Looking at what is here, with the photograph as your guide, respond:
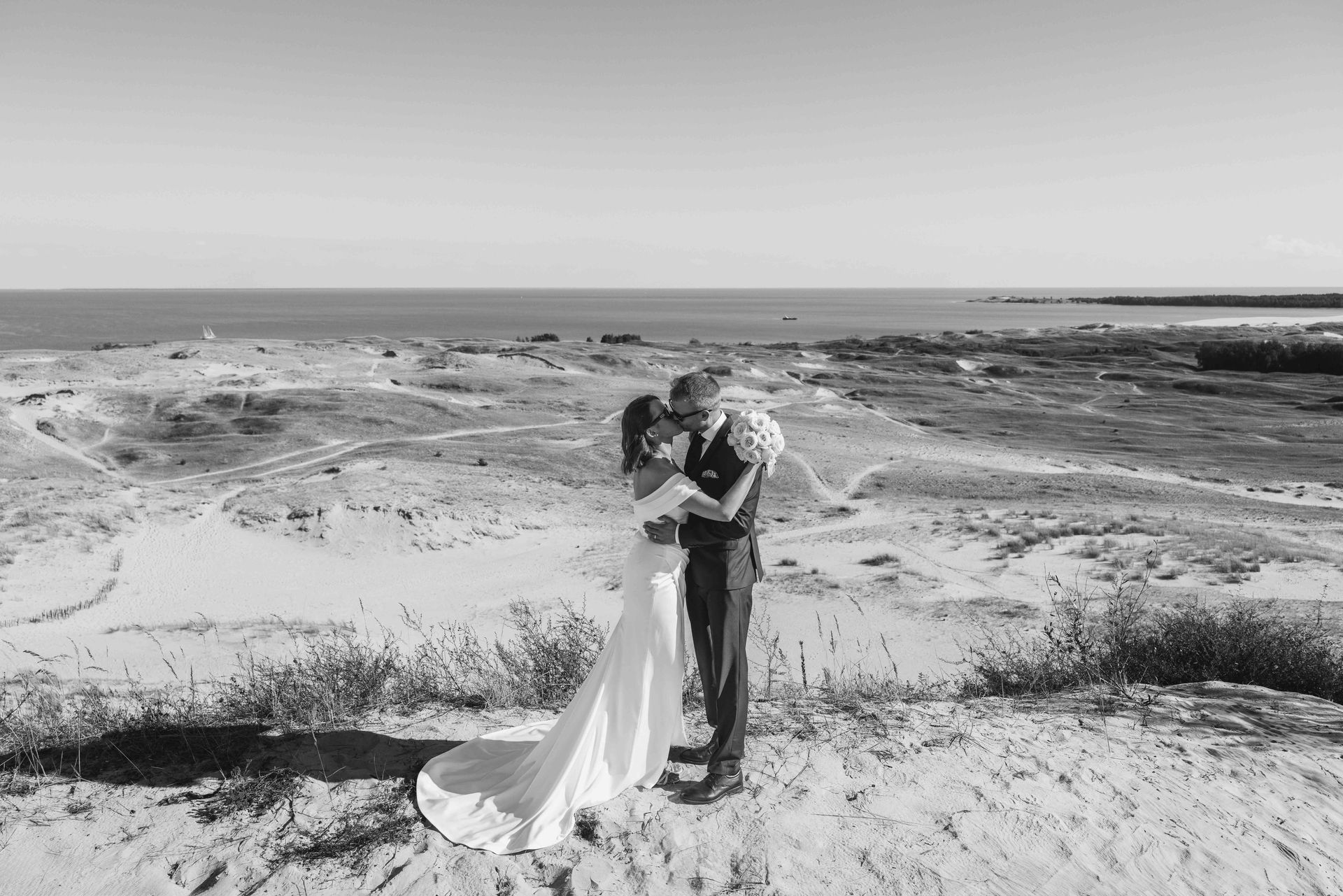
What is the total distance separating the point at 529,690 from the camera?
616 cm

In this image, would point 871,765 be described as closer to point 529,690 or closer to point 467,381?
point 529,690

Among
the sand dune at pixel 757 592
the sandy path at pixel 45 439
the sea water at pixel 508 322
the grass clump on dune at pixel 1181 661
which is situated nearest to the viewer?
the sand dune at pixel 757 592

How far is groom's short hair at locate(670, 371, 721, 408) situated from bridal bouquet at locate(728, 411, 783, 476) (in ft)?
0.70

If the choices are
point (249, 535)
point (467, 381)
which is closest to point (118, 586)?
point (249, 535)

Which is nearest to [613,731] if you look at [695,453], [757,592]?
[695,453]

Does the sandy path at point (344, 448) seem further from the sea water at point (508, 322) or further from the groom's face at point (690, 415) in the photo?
the sea water at point (508, 322)

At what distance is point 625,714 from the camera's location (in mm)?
4621

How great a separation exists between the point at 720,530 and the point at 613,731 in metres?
1.45

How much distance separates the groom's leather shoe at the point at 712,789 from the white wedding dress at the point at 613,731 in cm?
27

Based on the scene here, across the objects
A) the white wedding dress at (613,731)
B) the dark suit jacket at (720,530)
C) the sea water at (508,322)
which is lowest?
the white wedding dress at (613,731)

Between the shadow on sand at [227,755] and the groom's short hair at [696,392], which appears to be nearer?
the groom's short hair at [696,392]

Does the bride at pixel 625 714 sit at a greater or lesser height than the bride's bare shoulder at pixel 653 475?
lesser

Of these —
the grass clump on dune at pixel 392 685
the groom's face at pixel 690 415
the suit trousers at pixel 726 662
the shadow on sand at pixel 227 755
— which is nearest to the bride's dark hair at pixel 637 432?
the groom's face at pixel 690 415

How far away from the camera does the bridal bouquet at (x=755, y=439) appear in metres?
4.25
